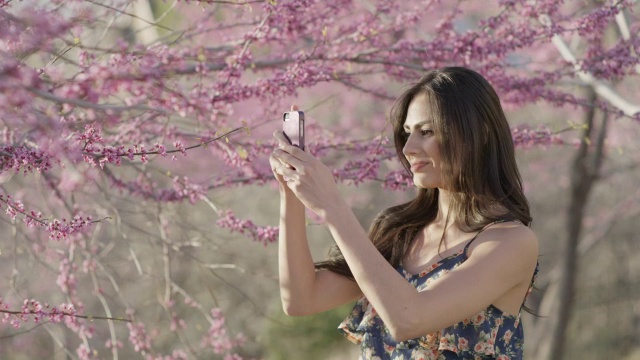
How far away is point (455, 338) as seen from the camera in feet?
6.79

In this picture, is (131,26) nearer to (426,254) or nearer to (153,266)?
(153,266)

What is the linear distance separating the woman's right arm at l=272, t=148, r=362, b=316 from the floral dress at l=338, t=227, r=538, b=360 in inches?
4.9

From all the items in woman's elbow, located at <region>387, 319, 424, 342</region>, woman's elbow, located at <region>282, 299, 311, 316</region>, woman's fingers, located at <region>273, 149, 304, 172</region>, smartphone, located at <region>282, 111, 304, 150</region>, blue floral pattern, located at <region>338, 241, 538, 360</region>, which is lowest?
blue floral pattern, located at <region>338, 241, 538, 360</region>

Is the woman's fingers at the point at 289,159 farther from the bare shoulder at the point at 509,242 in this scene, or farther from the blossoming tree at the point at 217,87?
the bare shoulder at the point at 509,242

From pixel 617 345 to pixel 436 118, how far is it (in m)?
6.89

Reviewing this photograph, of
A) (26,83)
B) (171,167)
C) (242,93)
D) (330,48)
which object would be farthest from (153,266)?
(26,83)

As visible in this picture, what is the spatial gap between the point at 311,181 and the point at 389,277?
26cm

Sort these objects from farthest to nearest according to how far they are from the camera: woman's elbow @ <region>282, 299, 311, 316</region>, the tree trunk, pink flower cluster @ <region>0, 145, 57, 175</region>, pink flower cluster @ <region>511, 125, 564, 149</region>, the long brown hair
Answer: the tree trunk
pink flower cluster @ <region>511, 125, 564, 149</region>
woman's elbow @ <region>282, 299, 311, 316</region>
the long brown hair
pink flower cluster @ <region>0, 145, 57, 175</region>

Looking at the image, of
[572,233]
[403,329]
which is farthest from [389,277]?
[572,233]

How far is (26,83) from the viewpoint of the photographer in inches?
56.3

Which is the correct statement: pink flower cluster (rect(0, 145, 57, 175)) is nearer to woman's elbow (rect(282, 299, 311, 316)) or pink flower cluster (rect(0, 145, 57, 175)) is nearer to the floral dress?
woman's elbow (rect(282, 299, 311, 316))

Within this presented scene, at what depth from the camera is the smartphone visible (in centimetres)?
193

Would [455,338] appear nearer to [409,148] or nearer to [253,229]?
[409,148]

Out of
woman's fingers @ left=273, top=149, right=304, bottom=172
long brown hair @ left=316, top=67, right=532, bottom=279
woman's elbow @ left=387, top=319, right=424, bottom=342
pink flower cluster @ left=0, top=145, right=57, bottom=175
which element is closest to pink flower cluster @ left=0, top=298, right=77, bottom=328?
pink flower cluster @ left=0, top=145, right=57, bottom=175
